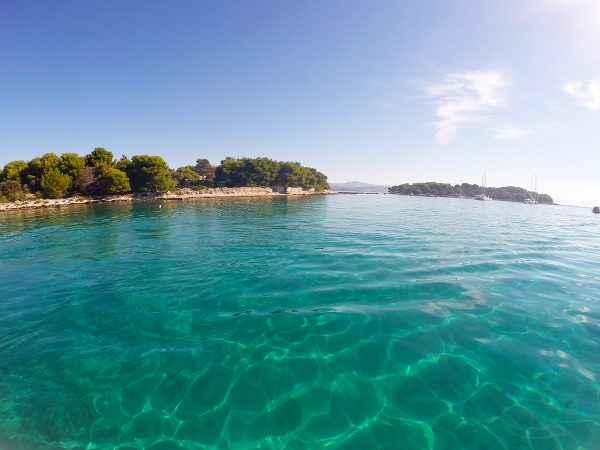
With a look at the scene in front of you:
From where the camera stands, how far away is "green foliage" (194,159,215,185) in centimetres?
10479

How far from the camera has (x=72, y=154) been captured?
60.5 metres

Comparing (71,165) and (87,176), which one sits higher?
(71,165)

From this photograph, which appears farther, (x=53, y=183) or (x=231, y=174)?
(x=231, y=174)

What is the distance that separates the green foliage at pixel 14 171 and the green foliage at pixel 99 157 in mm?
11228

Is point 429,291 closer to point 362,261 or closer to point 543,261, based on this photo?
point 362,261

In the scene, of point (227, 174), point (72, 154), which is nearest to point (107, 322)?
point (72, 154)

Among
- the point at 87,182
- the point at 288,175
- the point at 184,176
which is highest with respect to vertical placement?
the point at 288,175

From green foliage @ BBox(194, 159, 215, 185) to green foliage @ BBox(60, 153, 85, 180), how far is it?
44.5m

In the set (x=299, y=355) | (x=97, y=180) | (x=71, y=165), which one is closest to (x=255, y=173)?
(x=97, y=180)

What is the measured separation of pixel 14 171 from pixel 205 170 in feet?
190

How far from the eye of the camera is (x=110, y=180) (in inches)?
2382

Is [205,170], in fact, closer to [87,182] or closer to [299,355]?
[87,182]

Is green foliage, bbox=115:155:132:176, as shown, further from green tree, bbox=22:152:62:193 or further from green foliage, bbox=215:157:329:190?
green foliage, bbox=215:157:329:190

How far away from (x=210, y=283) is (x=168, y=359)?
4.87m
